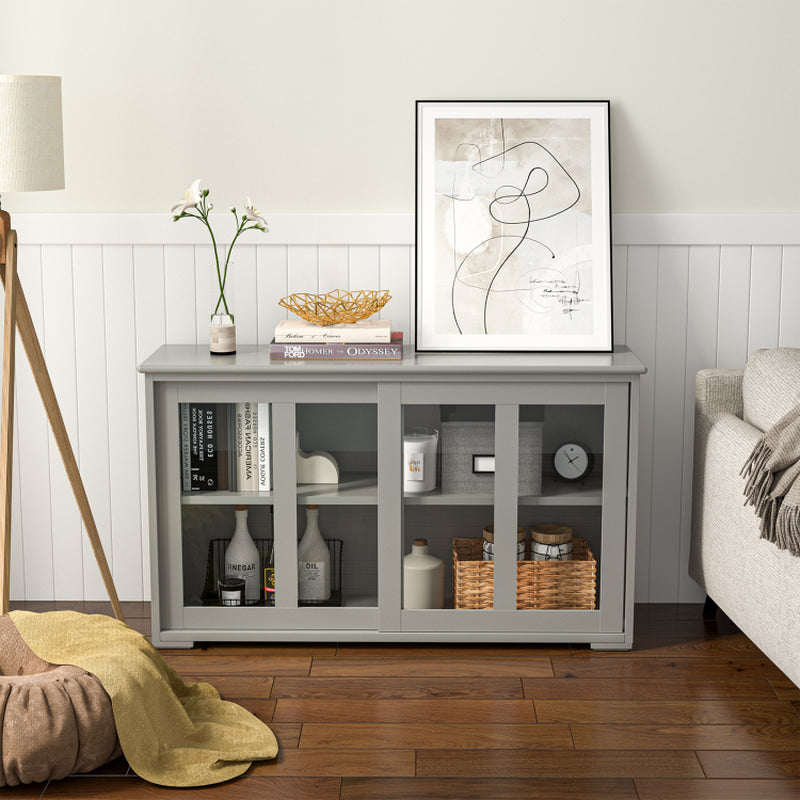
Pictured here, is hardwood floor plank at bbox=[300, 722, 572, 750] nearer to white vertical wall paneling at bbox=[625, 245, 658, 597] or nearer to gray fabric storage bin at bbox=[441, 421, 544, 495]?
gray fabric storage bin at bbox=[441, 421, 544, 495]

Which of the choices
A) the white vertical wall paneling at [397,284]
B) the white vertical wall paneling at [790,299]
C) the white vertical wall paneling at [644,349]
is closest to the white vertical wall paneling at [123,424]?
the white vertical wall paneling at [397,284]

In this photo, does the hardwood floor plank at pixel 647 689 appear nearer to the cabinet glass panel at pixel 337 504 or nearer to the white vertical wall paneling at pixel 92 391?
the cabinet glass panel at pixel 337 504

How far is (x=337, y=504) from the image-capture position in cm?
266

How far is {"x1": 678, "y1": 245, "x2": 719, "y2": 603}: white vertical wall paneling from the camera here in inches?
114

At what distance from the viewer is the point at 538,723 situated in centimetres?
232

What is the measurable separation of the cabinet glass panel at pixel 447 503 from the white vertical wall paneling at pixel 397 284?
40 cm

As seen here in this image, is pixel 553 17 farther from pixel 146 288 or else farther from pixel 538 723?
pixel 538 723

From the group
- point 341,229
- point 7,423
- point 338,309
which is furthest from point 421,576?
point 7,423

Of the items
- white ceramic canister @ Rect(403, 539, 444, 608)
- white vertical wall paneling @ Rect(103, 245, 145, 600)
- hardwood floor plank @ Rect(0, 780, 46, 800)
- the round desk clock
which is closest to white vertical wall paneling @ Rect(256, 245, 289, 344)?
white vertical wall paneling @ Rect(103, 245, 145, 600)

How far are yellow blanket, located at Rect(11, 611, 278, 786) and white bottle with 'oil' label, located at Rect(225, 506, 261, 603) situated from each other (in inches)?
15.6

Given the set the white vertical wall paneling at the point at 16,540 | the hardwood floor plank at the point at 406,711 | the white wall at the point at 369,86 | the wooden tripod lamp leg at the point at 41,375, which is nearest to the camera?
the hardwood floor plank at the point at 406,711

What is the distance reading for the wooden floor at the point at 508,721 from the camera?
6.82 feet

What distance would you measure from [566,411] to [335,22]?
1.23 meters

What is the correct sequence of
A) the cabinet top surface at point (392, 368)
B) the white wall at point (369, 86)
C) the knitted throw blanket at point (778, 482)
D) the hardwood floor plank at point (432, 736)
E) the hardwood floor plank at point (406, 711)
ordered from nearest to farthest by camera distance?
1. the knitted throw blanket at point (778, 482)
2. the hardwood floor plank at point (432, 736)
3. the hardwood floor plank at point (406, 711)
4. the cabinet top surface at point (392, 368)
5. the white wall at point (369, 86)
